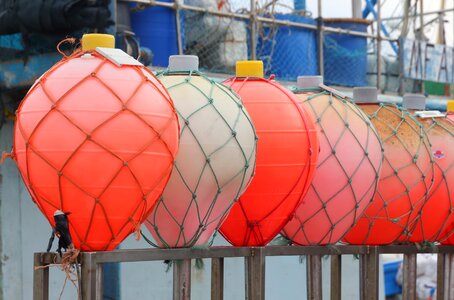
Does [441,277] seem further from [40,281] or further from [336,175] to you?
[40,281]

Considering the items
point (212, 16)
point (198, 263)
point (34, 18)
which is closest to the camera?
point (34, 18)

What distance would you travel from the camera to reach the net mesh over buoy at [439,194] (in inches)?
200

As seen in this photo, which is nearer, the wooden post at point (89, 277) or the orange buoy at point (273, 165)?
the wooden post at point (89, 277)

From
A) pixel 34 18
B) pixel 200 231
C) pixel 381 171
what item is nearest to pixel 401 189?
pixel 381 171

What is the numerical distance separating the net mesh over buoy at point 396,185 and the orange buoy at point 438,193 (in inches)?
3.8

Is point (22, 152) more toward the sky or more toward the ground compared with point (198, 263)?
more toward the sky

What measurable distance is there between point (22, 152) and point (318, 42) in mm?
5078

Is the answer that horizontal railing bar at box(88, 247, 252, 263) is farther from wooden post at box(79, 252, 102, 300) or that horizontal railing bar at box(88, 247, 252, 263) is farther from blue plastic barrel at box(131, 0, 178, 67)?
blue plastic barrel at box(131, 0, 178, 67)

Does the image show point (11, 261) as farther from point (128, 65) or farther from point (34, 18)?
point (128, 65)

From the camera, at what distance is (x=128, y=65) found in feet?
11.9

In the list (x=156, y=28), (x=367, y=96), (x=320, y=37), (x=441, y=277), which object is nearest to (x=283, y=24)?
(x=320, y=37)

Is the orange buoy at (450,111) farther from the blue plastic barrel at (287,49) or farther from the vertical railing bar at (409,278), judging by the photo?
the blue plastic barrel at (287,49)

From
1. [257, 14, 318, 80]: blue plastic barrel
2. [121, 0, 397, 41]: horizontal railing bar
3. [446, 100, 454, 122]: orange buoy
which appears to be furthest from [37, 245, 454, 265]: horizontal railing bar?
[257, 14, 318, 80]: blue plastic barrel

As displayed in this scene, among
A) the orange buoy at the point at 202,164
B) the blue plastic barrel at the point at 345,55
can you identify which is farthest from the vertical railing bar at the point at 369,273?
the blue plastic barrel at the point at 345,55
